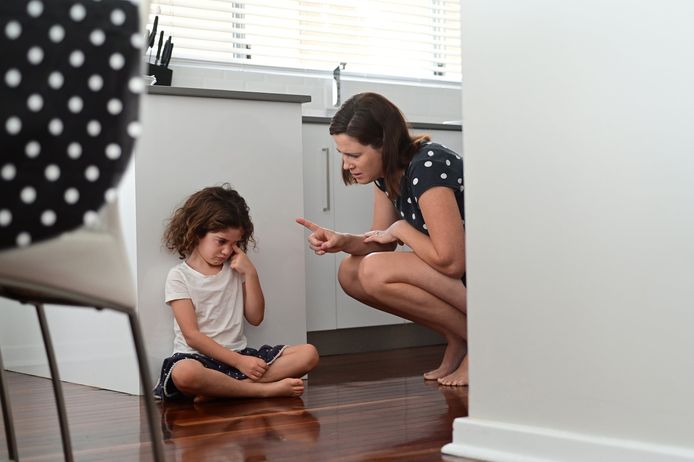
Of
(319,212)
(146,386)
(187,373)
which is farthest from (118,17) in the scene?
(319,212)

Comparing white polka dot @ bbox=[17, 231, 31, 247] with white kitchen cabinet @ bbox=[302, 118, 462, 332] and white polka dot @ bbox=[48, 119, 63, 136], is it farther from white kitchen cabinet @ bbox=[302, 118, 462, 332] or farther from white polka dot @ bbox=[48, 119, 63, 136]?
white kitchen cabinet @ bbox=[302, 118, 462, 332]

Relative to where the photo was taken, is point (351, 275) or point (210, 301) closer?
point (210, 301)

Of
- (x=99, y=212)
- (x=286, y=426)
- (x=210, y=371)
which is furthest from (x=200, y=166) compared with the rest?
(x=99, y=212)

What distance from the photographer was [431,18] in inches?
159

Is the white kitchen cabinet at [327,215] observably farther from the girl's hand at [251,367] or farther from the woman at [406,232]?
the girl's hand at [251,367]

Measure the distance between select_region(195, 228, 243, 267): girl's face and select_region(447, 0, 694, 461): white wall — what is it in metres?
0.97

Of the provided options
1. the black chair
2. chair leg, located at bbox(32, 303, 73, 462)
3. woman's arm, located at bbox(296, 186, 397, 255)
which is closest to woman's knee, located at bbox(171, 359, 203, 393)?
woman's arm, located at bbox(296, 186, 397, 255)

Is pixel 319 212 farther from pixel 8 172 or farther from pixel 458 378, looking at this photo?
pixel 8 172

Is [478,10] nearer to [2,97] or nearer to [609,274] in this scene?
[609,274]

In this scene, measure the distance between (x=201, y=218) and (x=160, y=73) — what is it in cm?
86

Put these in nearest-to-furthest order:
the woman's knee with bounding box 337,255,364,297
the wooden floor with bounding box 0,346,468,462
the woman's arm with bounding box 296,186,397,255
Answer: the wooden floor with bounding box 0,346,468,462, the woman's arm with bounding box 296,186,397,255, the woman's knee with bounding box 337,255,364,297

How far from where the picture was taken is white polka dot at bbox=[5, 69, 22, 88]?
63cm

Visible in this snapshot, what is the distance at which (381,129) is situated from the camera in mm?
2574

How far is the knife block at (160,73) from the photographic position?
3.00m
